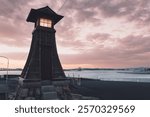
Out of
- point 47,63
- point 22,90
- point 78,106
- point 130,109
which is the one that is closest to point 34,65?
point 47,63

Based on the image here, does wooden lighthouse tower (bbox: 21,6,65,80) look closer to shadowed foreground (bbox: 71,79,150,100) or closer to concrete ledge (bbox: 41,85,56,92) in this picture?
concrete ledge (bbox: 41,85,56,92)

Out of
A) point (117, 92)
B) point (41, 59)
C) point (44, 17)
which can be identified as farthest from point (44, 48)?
point (117, 92)

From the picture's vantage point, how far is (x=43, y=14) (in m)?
25.9

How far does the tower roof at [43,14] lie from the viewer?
25.6 metres

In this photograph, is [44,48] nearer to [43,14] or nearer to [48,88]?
[43,14]

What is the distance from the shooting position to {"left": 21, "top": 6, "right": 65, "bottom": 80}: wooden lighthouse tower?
80.5 feet

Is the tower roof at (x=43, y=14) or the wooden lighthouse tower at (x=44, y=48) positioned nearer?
the wooden lighthouse tower at (x=44, y=48)

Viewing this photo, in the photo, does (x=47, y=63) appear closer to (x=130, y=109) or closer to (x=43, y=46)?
(x=43, y=46)

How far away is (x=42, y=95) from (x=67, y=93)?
4.50 metres

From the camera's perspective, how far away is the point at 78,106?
10.3 metres

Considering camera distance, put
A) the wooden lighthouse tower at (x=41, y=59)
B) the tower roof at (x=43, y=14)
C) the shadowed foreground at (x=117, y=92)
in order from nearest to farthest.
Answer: the wooden lighthouse tower at (x=41, y=59) < the tower roof at (x=43, y=14) < the shadowed foreground at (x=117, y=92)

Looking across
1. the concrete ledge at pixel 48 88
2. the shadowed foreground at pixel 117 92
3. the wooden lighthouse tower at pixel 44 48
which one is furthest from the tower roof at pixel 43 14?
the shadowed foreground at pixel 117 92

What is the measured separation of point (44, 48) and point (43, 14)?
576 cm

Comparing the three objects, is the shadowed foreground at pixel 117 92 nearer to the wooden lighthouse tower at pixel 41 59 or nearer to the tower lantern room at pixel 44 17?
the wooden lighthouse tower at pixel 41 59
